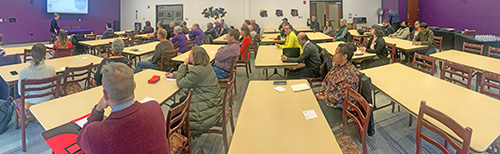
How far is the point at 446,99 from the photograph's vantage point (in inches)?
92.7

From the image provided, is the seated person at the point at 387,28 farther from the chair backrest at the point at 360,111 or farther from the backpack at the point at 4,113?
the backpack at the point at 4,113

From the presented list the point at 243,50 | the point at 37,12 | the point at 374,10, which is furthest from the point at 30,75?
the point at 374,10

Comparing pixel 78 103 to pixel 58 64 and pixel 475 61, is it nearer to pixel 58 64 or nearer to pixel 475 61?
pixel 58 64

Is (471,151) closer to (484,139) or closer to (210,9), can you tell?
(484,139)

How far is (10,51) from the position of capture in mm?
5273

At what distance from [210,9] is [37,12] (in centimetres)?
776

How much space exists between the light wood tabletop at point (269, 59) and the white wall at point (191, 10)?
9.31 meters

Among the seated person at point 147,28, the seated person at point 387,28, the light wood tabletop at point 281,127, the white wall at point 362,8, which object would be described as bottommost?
the light wood tabletop at point 281,127

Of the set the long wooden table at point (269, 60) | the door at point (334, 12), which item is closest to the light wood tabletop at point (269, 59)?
the long wooden table at point (269, 60)

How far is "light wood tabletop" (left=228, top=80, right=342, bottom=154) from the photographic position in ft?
5.17

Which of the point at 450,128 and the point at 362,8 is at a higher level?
the point at 362,8

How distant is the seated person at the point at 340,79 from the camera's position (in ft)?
8.77

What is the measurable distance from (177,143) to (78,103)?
0.94 meters

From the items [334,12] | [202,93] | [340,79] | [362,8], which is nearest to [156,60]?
[202,93]
